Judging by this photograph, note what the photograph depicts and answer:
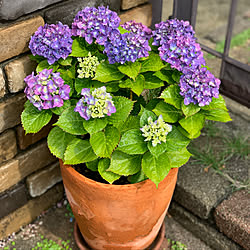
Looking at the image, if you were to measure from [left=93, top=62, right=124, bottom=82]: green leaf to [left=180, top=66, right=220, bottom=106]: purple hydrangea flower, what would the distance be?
268 mm

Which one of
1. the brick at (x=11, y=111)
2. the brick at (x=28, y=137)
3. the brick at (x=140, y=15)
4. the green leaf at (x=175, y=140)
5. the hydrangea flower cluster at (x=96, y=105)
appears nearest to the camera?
the hydrangea flower cluster at (x=96, y=105)

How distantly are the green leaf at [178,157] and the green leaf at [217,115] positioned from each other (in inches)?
7.3

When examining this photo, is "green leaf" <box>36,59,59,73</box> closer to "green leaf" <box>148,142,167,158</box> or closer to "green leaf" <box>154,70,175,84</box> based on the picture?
"green leaf" <box>154,70,175,84</box>

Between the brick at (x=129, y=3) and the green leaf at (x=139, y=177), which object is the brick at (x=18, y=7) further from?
the green leaf at (x=139, y=177)

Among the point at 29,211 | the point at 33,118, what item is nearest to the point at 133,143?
the point at 33,118

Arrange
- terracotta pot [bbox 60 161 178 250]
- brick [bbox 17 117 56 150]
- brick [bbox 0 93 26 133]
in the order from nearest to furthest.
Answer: terracotta pot [bbox 60 161 178 250] < brick [bbox 0 93 26 133] < brick [bbox 17 117 56 150]

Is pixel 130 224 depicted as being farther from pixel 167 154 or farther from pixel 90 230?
pixel 167 154

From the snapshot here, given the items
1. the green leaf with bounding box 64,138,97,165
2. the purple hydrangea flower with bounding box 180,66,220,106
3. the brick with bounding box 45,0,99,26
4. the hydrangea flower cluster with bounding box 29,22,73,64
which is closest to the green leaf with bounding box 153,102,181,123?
the purple hydrangea flower with bounding box 180,66,220,106

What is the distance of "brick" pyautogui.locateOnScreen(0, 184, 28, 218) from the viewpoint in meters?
2.12

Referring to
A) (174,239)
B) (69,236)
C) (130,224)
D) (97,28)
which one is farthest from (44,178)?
(97,28)

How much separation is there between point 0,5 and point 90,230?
108 centimetres

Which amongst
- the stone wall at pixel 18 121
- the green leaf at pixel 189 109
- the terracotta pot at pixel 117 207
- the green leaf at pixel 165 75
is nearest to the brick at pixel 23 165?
the stone wall at pixel 18 121

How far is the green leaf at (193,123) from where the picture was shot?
159cm

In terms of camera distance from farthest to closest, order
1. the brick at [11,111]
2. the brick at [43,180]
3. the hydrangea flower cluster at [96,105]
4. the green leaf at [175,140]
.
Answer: the brick at [43,180] < the brick at [11,111] < the green leaf at [175,140] < the hydrangea flower cluster at [96,105]
